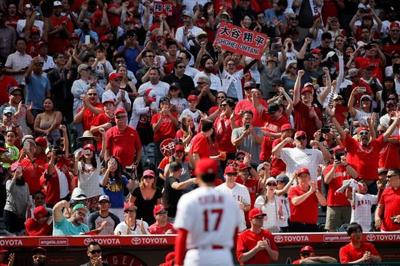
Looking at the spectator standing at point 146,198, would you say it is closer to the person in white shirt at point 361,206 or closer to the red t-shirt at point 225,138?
the red t-shirt at point 225,138

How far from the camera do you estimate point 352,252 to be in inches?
659

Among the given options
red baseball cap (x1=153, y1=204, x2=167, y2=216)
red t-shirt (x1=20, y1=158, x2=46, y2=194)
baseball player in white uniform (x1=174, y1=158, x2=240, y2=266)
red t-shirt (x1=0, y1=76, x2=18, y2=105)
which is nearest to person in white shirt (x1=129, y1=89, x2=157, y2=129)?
red t-shirt (x1=0, y1=76, x2=18, y2=105)

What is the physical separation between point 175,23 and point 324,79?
12.6ft

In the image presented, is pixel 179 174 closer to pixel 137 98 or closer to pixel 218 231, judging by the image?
pixel 137 98

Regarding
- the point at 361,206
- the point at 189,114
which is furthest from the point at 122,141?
the point at 361,206

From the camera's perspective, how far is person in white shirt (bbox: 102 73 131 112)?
22172 millimetres

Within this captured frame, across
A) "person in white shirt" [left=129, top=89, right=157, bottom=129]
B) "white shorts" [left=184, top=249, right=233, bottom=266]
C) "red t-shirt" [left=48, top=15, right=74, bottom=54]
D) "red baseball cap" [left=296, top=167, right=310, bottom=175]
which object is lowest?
"red baseball cap" [left=296, top=167, right=310, bottom=175]

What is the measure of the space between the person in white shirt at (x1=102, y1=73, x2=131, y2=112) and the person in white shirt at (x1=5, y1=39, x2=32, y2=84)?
5.95ft

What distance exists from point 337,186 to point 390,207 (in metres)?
1.26

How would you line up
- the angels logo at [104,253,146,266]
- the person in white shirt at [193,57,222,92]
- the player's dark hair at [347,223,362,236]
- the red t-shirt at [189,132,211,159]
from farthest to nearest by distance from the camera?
1. the person in white shirt at [193,57,222,92]
2. the red t-shirt at [189,132,211,159]
3. the angels logo at [104,253,146,266]
4. the player's dark hair at [347,223,362,236]

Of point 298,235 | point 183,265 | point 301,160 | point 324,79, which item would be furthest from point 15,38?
point 183,265

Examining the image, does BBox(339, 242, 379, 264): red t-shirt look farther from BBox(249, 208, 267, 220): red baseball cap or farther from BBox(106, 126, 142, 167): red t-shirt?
BBox(106, 126, 142, 167): red t-shirt

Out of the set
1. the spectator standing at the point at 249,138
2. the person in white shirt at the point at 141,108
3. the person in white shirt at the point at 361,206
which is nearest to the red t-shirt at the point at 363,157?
the person in white shirt at the point at 361,206

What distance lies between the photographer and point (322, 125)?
2250 cm
